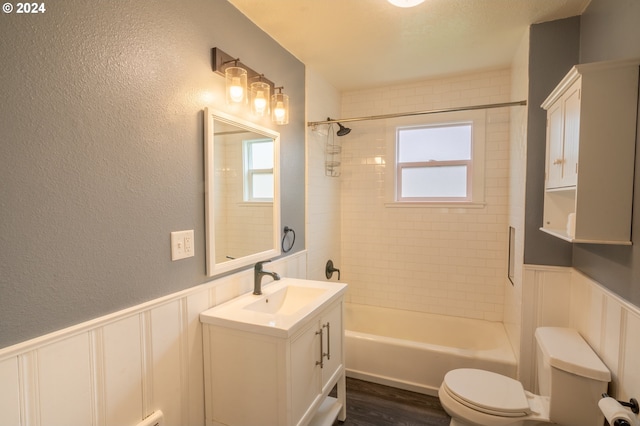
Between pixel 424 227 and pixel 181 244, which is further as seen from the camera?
pixel 424 227

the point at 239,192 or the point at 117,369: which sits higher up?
the point at 239,192

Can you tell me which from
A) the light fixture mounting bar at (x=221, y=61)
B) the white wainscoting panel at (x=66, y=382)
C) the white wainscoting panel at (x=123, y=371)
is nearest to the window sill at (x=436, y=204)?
the light fixture mounting bar at (x=221, y=61)

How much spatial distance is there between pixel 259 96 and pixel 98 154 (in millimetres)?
996

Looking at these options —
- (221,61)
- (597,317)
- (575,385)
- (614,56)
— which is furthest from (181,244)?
(614,56)

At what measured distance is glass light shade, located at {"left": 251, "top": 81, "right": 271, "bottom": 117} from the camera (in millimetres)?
1884

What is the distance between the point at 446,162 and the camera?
3039 mm

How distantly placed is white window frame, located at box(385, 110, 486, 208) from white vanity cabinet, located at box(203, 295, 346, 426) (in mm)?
1814

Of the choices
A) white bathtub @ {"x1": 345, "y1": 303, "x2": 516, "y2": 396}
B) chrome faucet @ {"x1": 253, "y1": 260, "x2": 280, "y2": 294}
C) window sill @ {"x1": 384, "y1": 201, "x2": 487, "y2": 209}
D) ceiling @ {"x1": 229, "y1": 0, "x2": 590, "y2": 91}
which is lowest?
white bathtub @ {"x1": 345, "y1": 303, "x2": 516, "y2": 396}

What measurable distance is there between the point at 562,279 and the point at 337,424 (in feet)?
5.64

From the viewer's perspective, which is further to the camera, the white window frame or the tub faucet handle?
the tub faucet handle

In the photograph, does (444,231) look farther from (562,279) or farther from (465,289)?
(562,279)

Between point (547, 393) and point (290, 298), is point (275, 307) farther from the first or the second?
point (547, 393)

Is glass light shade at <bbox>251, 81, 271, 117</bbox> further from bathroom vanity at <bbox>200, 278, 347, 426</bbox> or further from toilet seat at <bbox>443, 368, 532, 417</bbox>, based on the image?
toilet seat at <bbox>443, 368, 532, 417</bbox>

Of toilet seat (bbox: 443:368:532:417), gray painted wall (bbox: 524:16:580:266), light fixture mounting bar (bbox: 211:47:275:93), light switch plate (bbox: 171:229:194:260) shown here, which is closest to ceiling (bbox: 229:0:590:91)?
gray painted wall (bbox: 524:16:580:266)
